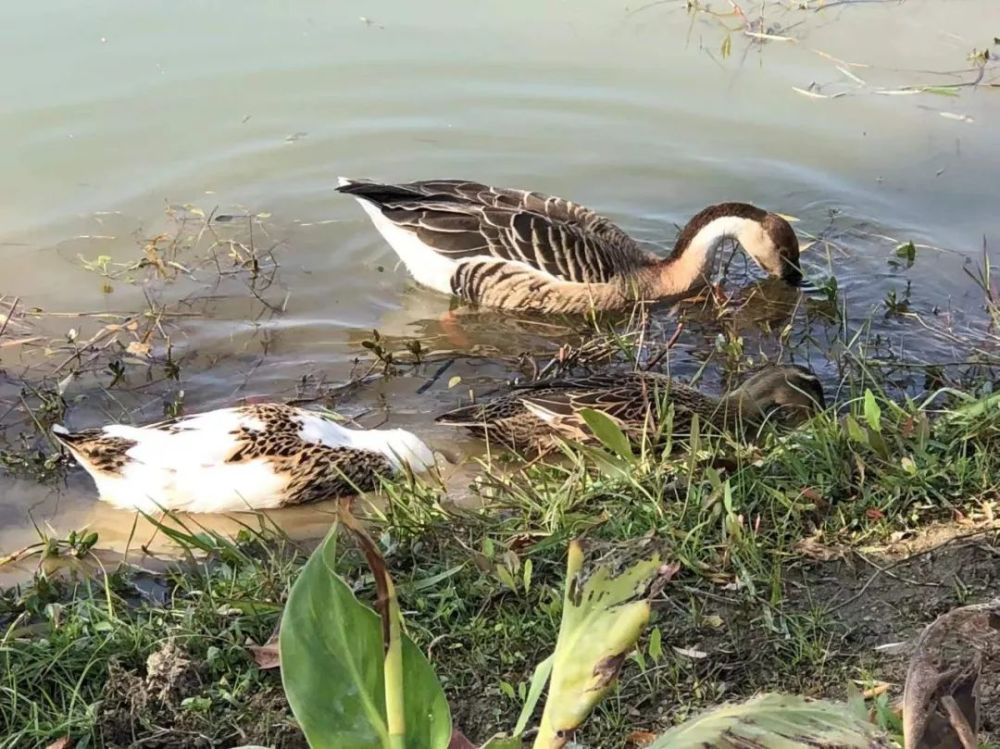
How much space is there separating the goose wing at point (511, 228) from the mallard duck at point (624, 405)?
1.71 metres

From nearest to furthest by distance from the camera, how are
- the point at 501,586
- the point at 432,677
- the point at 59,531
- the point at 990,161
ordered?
the point at 432,677, the point at 501,586, the point at 59,531, the point at 990,161

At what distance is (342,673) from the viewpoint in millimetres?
1818

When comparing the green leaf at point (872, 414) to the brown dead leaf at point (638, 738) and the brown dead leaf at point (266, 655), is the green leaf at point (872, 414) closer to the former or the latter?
the brown dead leaf at point (638, 738)

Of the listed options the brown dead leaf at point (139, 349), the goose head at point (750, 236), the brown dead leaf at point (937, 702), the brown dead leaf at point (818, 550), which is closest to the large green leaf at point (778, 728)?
the brown dead leaf at point (937, 702)

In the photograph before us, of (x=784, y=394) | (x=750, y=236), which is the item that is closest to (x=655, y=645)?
(x=784, y=394)

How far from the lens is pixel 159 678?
3.07m

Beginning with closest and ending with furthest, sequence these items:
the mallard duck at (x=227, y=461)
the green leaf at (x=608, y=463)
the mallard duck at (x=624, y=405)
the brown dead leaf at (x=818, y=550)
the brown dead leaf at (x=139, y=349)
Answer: the brown dead leaf at (x=818, y=550) < the green leaf at (x=608, y=463) < the mallard duck at (x=227, y=461) < the mallard duck at (x=624, y=405) < the brown dead leaf at (x=139, y=349)

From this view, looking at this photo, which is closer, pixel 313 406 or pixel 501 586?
pixel 501 586

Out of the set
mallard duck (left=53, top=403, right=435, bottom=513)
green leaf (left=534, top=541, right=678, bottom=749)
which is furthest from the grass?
green leaf (left=534, top=541, right=678, bottom=749)

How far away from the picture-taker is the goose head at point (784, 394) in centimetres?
493

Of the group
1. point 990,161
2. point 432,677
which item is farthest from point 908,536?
point 990,161

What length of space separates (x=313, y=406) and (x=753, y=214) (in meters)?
2.93

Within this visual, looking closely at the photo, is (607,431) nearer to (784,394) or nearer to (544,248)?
(784,394)

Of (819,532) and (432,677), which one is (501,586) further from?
(432,677)
